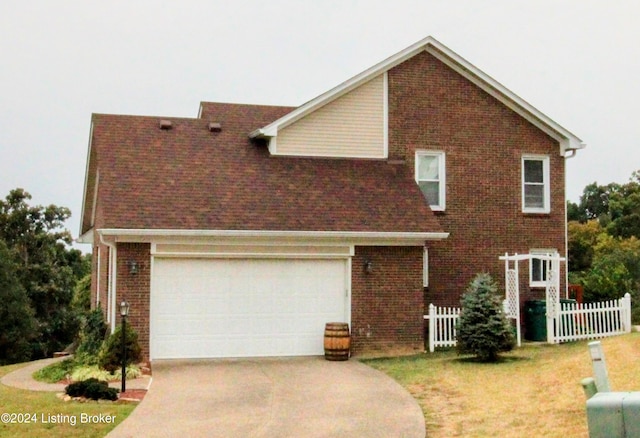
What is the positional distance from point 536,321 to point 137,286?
33.9 feet

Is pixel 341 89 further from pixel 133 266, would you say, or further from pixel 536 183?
pixel 133 266

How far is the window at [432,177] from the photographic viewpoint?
72.2ft

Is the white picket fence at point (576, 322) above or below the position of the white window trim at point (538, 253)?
below

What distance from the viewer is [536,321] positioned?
69.4 feet

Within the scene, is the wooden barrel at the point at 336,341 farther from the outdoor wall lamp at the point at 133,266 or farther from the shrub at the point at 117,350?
the outdoor wall lamp at the point at 133,266

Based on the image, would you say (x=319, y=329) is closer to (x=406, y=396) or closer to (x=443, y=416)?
(x=406, y=396)

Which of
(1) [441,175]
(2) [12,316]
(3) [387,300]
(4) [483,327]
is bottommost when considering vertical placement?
(2) [12,316]

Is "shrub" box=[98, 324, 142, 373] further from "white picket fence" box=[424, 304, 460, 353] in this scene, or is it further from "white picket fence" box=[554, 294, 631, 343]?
"white picket fence" box=[554, 294, 631, 343]

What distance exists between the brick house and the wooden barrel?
78cm

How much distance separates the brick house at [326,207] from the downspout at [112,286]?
0.06 meters

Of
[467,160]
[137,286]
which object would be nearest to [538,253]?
[467,160]

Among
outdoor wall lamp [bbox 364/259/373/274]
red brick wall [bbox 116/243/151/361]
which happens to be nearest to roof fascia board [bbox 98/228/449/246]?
red brick wall [bbox 116/243/151/361]

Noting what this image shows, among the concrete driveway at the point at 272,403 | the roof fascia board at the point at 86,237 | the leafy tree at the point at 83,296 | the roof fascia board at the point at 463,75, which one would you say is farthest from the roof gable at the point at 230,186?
the leafy tree at the point at 83,296

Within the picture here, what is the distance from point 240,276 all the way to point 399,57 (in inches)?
300
